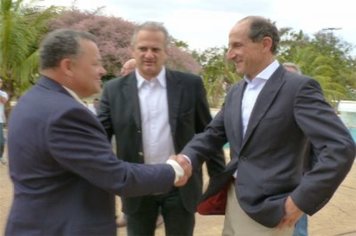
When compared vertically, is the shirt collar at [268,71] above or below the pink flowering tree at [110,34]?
above

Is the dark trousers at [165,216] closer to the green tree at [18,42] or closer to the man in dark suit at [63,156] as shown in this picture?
the man in dark suit at [63,156]

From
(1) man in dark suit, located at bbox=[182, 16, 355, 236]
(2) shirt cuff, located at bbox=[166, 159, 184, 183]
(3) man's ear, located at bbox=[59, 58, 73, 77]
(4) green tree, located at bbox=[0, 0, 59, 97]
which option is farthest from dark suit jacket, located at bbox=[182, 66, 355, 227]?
(4) green tree, located at bbox=[0, 0, 59, 97]

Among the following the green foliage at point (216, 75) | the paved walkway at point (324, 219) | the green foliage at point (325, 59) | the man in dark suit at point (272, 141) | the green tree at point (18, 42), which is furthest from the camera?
the green foliage at point (325, 59)

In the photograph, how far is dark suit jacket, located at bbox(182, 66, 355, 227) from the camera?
246cm

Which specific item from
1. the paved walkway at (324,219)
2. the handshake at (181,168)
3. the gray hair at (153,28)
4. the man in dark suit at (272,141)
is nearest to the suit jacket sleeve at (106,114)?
the gray hair at (153,28)

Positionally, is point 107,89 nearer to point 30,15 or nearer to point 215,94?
point 30,15

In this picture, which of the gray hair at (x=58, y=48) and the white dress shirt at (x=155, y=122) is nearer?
the gray hair at (x=58, y=48)

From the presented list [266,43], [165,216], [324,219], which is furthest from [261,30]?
[324,219]

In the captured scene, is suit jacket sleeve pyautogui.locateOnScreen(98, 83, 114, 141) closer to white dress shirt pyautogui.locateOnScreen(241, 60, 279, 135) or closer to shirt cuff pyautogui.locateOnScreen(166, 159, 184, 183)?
shirt cuff pyautogui.locateOnScreen(166, 159, 184, 183)

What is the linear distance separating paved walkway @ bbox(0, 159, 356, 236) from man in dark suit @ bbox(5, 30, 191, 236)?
330 centimetres

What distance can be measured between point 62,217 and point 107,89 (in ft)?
4.57

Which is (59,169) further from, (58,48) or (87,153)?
(58,48)

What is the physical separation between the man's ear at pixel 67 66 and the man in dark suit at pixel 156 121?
3.49 feet

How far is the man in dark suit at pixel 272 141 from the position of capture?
2.48 metres
